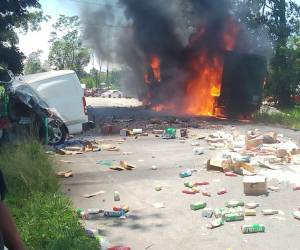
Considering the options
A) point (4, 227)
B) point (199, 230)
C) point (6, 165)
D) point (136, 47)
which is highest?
point (136, 47)

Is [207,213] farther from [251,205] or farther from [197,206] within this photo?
[251,205]

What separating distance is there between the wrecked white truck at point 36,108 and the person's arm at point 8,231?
23.2 ft

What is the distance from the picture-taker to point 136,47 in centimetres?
2869

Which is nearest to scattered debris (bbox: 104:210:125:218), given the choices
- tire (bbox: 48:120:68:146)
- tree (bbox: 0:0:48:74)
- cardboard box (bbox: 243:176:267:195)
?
cardboard box (bbox: 243:176:267:195)

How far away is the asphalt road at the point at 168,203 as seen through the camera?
15.6ft

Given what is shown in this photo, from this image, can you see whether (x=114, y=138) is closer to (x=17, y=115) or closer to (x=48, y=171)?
(x=17, y=115)

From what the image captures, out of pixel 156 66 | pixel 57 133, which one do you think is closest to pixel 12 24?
pixel 156 66

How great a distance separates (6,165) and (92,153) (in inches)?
153

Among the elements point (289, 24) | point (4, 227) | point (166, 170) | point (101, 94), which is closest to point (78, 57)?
point (101, 94)

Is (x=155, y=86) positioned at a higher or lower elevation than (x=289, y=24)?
lower

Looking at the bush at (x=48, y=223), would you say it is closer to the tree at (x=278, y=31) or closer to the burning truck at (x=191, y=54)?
the burning truck at (x=191, y=54)

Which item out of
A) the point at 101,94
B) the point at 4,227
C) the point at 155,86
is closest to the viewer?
the point at 4,227

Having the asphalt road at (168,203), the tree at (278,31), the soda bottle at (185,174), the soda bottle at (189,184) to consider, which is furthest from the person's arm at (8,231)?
the tree at (278,31)

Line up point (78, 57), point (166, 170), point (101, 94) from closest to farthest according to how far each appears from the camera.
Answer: point (166, 170), point (101, 94), point (78, 57)
